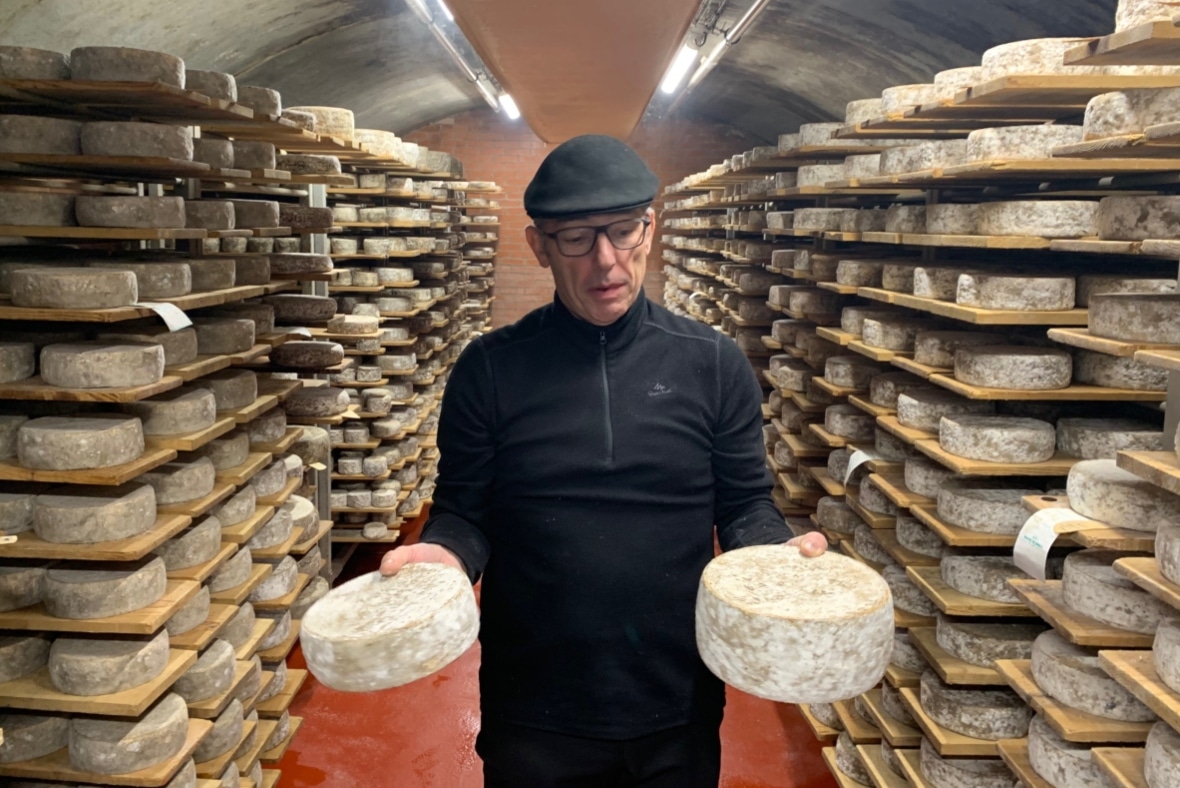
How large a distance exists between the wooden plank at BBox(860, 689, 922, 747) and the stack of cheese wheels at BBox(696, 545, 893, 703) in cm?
197

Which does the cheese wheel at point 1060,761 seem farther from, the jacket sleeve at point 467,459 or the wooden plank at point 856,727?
the jacket sleeve at point 467,459

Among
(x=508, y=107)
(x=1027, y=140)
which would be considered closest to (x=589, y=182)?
→ (x=1027, y=140)

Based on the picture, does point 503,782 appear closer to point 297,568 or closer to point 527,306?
point 297,568

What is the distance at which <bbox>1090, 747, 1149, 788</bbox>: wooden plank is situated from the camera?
2.13m

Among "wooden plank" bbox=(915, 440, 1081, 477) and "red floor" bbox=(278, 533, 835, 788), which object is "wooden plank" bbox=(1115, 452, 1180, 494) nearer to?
"wooden plank" bbox=(915, 440, 1081, 477)

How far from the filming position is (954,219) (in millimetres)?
3484

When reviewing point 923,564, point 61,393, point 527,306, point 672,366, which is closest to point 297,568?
point 61,393

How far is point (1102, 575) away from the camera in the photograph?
251 centimetres

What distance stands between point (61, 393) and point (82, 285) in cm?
32

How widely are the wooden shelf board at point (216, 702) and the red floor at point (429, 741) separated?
861 mm

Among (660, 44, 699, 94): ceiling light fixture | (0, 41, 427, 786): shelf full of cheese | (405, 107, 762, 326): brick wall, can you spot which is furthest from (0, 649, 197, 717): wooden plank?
(405, 107, 762, 326): brick wall

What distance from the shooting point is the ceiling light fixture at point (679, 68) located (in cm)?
830

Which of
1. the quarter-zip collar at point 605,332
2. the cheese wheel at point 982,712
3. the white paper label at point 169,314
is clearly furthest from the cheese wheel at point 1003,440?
the white paper label at point 169,314

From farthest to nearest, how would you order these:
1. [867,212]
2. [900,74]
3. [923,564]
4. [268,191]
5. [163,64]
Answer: [900,74] < [268,191] < [867,212] < [923,564] < [163,64]
